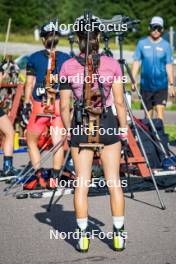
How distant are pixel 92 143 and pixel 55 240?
1.21 m

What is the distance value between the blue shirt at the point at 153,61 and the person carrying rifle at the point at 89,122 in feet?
21.9

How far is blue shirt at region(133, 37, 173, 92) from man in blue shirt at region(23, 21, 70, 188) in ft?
11.0

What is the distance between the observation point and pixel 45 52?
11602mm

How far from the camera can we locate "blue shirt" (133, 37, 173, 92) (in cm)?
1471

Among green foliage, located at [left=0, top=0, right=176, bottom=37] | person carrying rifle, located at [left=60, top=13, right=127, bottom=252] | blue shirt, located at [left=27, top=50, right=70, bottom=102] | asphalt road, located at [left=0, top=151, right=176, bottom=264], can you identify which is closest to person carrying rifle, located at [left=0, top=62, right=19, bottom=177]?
blue shirt, located at [left=27, top=50, right=70, bottom=102]

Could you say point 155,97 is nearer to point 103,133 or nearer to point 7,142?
point 7,142

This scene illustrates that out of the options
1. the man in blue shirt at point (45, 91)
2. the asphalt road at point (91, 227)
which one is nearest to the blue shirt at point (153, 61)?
the man in blue shirt at point (45, 91)

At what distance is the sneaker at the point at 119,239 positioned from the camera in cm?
804

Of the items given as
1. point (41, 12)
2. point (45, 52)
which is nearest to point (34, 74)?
point (45, 52)

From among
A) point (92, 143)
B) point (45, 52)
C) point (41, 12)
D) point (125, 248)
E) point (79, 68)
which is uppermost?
point (41, 12)

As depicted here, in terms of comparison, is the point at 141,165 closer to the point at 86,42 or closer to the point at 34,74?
the point at 34,74

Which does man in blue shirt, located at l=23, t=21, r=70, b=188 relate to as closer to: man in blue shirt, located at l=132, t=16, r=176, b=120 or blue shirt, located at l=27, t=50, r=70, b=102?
blue shirt, located at l=27, t=50, r=70, b=102

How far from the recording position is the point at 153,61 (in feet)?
48.6

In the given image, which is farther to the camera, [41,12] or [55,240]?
[41,12]
